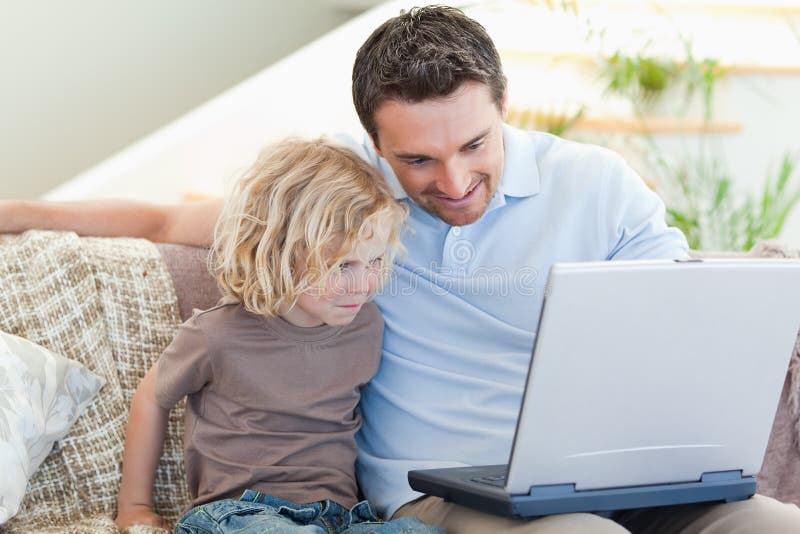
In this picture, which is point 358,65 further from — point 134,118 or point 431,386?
point 134,118

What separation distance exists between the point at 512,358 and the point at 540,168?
31 centimetres

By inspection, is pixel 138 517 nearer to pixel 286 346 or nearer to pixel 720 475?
pixel 286 346

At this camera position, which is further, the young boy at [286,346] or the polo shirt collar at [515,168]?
the polo shirt collar at [515,168]

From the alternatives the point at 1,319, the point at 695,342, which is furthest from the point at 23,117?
the point at 695,342

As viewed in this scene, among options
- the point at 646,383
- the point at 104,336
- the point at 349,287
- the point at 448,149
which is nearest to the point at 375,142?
the point at 448,149

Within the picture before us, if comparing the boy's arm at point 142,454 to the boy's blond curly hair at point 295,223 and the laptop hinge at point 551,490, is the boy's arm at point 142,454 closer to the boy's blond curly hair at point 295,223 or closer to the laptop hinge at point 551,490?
the boy's blond curly hair at point 295,223

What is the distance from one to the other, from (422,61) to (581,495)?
0.67 m

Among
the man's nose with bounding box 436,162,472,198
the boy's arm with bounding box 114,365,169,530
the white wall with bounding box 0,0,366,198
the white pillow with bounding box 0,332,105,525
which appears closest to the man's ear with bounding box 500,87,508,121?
the man's nose with bounding box 436,162,472,198

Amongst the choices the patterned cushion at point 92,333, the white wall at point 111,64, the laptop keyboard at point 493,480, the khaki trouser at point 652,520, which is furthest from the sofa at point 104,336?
the white wall at point 111,64

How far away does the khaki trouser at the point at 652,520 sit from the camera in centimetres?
113

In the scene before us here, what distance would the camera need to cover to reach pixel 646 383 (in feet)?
3.55

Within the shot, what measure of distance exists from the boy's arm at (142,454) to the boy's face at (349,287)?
28cm

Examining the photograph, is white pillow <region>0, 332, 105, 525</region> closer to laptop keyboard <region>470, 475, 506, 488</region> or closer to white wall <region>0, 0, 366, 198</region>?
laptop keyboard <region>470, 475, 506, 488</region>

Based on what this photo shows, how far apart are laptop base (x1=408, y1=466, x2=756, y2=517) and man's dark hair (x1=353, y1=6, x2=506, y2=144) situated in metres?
0.57
